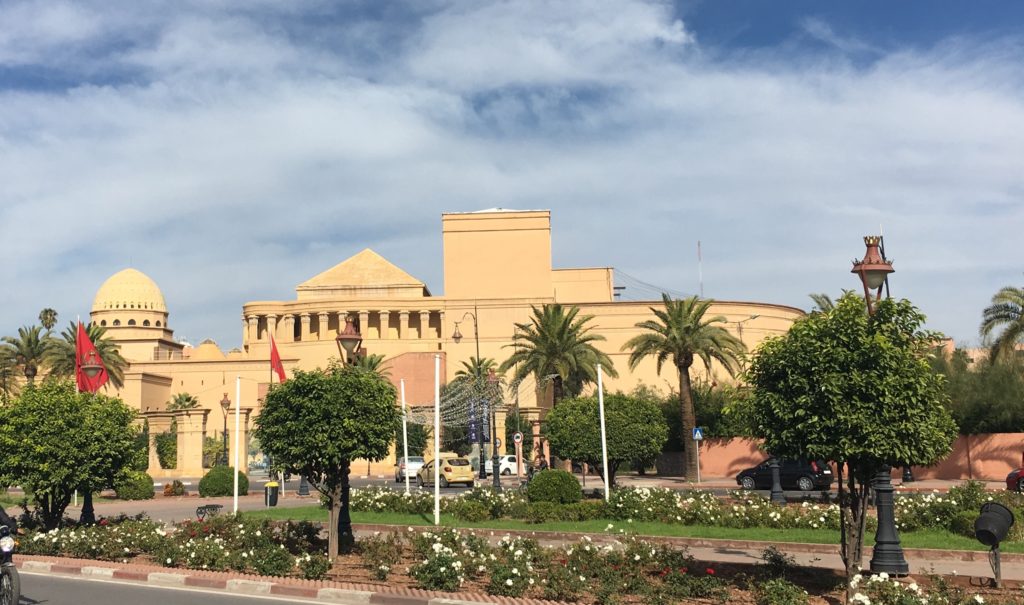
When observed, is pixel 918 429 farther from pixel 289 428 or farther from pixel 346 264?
pixel 346 264

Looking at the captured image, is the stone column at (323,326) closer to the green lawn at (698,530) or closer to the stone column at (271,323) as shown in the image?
the stone column at (271,323)

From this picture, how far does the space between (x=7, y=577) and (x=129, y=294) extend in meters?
90.5

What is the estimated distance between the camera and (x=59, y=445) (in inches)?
707

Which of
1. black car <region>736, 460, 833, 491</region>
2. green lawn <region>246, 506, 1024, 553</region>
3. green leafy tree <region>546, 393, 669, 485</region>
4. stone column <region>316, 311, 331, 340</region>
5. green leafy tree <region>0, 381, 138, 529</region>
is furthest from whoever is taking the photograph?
stone column <region>316, 311, 331, 340</region>

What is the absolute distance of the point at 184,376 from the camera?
267ft

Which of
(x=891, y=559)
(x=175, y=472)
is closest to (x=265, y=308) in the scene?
(x=175, y=472)

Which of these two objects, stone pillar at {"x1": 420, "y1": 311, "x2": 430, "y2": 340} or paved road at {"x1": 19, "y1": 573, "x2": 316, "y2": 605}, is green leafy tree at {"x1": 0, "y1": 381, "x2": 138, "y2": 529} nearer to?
paved road at {"x1": 19, "y1": 573, "x2": 316, "y2": 605}

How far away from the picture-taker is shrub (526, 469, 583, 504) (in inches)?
899

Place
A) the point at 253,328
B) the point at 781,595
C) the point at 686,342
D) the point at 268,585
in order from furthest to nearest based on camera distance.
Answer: the point at 253,328 → the point at 686,342 → the point at 268,585 → the point at 781,595

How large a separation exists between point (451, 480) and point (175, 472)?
1946 centimetres

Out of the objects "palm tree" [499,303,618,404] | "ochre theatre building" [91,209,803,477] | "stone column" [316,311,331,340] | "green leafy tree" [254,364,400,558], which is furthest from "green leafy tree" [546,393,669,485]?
"stone column" [316,311,331,340]

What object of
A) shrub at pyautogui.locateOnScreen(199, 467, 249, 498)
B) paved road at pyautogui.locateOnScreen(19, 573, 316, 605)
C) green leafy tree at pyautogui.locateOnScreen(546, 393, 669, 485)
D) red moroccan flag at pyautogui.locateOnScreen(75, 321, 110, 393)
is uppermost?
red moroccan flag at pyautogui.locateOnScreen(75, 321, 110, 393)

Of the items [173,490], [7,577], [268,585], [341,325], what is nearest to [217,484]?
[173,490]

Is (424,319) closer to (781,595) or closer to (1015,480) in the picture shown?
Result: (1015,480)
